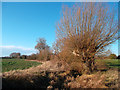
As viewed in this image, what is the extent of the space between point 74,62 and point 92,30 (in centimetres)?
332

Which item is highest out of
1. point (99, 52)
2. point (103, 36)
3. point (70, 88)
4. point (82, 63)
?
point (103, 36)

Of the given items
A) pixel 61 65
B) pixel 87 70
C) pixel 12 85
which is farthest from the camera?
pixel 61 65

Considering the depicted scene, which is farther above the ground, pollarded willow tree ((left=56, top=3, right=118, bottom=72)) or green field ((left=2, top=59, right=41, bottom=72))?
pollarded willow tree ((left=56, top=3, right=118, bottom=72))

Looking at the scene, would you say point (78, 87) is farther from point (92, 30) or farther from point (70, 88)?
point (92, 30)

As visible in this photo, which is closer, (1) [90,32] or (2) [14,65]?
(1) [90,32]

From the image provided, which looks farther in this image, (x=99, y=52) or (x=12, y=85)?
(x=99, y=52)

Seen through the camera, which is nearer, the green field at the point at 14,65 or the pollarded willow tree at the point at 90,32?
the pollarded willow tree at the point at 90,32

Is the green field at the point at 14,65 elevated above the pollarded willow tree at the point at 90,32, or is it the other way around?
the pollarded willow tree at the point at 90,32

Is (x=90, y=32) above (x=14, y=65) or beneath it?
above

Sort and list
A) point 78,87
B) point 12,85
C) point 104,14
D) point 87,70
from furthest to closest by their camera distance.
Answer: point 87,70
point 104,14
point 78,87
point 12,85

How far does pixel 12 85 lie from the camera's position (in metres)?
4.86

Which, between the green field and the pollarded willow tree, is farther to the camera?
the green field

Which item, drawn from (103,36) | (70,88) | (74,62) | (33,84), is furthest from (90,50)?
(33,84)

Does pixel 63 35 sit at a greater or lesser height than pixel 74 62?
greater
